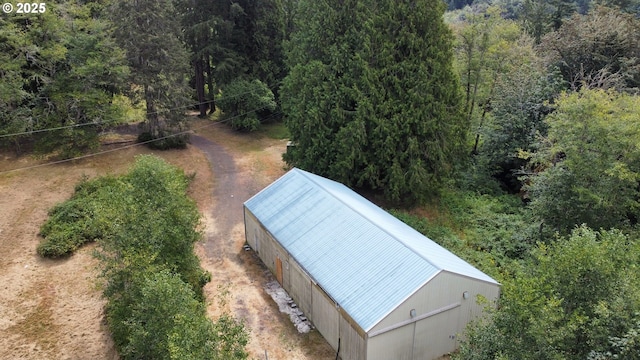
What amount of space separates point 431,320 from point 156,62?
2268cm

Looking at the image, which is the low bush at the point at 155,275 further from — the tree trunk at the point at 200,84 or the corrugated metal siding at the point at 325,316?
the tree trunk at the point at 200,84

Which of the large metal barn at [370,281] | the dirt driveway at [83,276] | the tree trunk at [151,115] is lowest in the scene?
the dirt driveway at [83,276]

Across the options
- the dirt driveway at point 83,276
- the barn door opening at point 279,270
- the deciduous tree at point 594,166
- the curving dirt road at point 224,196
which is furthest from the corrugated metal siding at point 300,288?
the deciduous tree at point 594,166

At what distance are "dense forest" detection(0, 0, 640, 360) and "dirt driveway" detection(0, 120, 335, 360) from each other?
2.61 meters

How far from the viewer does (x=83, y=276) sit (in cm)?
1702

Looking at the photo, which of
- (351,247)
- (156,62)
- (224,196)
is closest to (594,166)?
(351,247)

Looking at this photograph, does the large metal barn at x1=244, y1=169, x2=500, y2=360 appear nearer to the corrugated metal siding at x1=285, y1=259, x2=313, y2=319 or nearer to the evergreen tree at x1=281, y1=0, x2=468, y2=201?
the corrugated metal siding at x1=285, y1=259, x2=313, y2=319

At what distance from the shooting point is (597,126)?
16297mm

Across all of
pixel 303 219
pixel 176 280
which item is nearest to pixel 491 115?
pixel 303 219

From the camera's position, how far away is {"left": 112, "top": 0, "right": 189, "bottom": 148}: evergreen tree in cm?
2636

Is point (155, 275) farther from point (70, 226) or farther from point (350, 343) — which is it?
point (70, 226)

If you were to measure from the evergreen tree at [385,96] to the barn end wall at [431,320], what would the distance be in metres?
8.40

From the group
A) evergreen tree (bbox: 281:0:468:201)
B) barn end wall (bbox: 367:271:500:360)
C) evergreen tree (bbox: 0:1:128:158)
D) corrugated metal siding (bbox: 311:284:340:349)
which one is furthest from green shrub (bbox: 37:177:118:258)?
barn end wall (bbox: 367:271:500:360)

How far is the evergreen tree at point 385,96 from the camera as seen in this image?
820 inches
